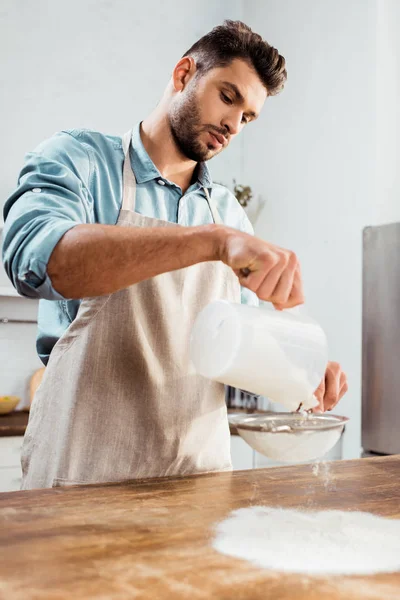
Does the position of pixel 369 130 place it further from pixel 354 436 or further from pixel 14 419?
pixel 14 419

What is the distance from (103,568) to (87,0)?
2.98m

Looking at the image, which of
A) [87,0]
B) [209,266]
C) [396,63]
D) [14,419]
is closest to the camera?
[209,266]

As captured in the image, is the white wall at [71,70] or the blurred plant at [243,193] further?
the blurred plant at [243,193]

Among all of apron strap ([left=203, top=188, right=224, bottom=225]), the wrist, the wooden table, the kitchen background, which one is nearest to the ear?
apron strap ([left=203, top=188, right=224, bottom=225])

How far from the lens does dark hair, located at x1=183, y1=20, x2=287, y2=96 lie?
1350 millimetres

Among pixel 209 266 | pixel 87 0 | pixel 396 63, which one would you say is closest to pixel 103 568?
pixel 209 266

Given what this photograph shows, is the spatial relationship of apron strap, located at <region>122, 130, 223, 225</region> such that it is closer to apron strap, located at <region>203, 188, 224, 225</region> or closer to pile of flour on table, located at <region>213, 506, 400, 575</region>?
apron strap, located at <region>203, 188, 224, 225</region>

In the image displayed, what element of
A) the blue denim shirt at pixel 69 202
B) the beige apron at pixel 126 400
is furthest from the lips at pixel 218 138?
the beige apron at pixel 126 400

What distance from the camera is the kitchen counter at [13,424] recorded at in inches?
92.4

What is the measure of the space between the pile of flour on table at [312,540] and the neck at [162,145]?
0.81m

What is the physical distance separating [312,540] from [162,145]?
933mm

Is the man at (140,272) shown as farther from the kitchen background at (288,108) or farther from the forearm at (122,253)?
the kitchen background at (288,108)

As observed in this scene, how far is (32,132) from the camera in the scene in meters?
2.91

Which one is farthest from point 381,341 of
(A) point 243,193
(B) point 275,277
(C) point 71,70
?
(C) point 71,70
